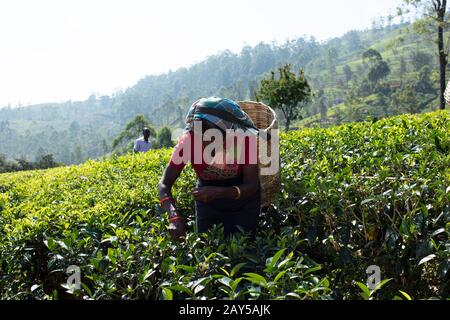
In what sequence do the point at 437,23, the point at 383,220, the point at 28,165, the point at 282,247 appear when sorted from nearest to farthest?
the point at 282,247 < the point at 383,220 < the point at 437,23 < the point at 28,165

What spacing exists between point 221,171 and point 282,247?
32.9 inches

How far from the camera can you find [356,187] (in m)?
2.91

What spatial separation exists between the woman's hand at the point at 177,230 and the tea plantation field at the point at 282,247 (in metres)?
0.07

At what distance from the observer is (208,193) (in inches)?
113

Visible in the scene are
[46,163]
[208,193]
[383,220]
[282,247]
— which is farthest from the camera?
[46,163]

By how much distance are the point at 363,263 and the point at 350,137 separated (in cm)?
258

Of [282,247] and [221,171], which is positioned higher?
[221,171]

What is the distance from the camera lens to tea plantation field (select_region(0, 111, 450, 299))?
2088 millimetres

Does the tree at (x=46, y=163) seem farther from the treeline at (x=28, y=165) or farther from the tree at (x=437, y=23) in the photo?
the tree at (x=437, y=23)

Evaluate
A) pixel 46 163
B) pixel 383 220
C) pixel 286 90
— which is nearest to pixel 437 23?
pixel 286 90

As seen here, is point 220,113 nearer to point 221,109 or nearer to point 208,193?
point 221,109

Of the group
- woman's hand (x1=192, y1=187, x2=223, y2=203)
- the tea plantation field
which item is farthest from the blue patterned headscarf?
the tea plantation field

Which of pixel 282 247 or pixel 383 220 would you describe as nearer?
pixel 282 247

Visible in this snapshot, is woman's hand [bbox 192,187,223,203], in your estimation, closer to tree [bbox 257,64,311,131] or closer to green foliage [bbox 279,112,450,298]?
green foliage [bbox 279,112,450,298]
